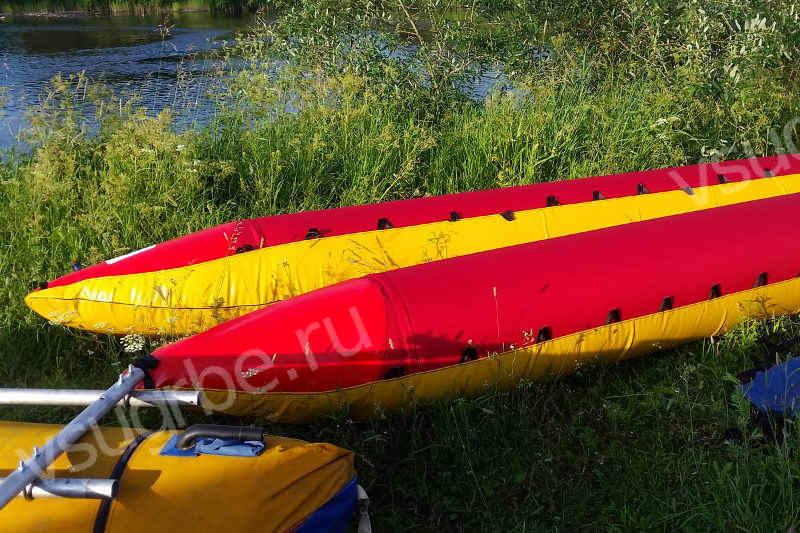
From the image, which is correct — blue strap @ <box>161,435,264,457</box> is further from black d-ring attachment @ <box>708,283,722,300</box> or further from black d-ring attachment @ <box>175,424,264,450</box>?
black d-ring attachment @ <box>708,283,722,300</box>

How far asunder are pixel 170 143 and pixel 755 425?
377 cm

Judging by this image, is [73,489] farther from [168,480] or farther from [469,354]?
[469,354]

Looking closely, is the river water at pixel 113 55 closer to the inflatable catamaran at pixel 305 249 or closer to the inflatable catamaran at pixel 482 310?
the inflatable catamaran at pixel 305 249

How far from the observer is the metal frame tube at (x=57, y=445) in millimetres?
1840

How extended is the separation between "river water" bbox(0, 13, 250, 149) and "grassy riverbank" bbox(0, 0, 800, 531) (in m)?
1.33

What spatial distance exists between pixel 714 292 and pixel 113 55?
36.9 feet

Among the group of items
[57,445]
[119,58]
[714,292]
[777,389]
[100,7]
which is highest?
[100,7]

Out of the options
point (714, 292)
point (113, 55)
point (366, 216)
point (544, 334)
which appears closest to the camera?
point (544, 334)

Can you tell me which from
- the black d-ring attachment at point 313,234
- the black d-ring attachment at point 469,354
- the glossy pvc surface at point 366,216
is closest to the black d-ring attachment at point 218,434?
the black d-ring attachment at point 469,354

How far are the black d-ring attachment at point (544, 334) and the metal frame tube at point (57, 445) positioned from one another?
1.67 metres

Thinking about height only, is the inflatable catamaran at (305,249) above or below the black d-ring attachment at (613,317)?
above

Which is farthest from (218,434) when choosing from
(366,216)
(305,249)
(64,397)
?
(366,216)

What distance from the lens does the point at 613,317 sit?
331 centimetres

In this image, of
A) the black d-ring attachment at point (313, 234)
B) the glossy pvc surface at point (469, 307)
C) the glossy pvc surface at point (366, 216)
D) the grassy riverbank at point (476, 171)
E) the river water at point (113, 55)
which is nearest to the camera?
the grassy riverbank at point (476, 171)
